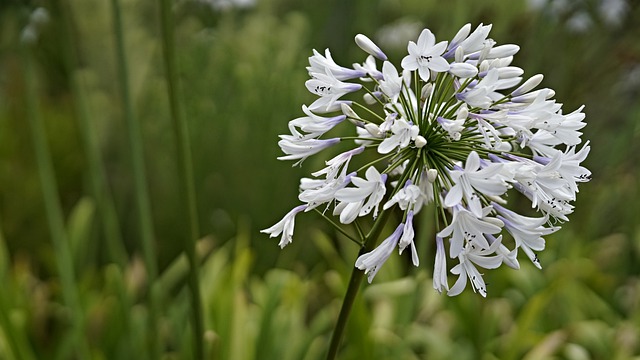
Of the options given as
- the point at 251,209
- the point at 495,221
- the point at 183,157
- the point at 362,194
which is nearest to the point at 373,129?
the point at 362,194

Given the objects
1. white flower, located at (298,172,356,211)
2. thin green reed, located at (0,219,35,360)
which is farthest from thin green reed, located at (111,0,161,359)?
white flower, located at (298,172,356,211)

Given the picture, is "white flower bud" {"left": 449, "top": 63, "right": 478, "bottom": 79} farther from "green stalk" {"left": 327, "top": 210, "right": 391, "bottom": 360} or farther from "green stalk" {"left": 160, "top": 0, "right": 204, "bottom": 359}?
"green stalk" {"left": 160, "top": 0, "right": 204, "bottom": 359}

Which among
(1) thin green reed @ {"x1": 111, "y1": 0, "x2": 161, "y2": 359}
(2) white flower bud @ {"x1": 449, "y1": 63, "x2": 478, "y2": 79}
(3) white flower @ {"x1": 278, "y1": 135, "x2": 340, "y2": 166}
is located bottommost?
(1) thin green reed @ {"x1": 111, "y1": 0, "x2": 161, "y2": 359}

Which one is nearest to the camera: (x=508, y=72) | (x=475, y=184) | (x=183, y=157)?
(x=475, y=184)

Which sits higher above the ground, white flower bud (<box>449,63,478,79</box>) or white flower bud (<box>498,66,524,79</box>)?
white flower bud (<box>449,63,478,79</box>)

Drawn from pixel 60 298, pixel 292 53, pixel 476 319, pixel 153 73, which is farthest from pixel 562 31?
pixel 60 298

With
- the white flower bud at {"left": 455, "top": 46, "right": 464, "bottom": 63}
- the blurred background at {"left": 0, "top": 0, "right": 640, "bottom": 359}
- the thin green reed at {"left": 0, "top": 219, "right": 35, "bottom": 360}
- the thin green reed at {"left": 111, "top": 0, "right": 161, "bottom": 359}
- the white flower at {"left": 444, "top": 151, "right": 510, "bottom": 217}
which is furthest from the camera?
the blurred background at {"left": 0, "top": 0, "right": 640, "bottom": 359}

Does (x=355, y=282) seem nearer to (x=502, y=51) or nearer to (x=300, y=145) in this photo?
(x=300, y=145)

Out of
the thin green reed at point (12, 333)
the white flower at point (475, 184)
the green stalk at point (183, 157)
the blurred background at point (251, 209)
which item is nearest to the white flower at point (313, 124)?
the white flower at point (475, 184)
